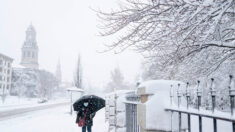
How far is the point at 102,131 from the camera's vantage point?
31.7ft

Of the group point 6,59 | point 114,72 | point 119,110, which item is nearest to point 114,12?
point 119,110

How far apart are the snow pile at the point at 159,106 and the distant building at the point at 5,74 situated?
6333 centimetres

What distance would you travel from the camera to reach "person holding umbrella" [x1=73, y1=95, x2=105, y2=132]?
7082 millimetres

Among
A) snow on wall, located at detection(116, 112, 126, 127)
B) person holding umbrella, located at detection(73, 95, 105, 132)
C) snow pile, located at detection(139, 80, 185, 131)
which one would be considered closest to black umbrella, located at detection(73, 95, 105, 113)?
person holding umbrella, located at detection(73, 95, 105, 132)

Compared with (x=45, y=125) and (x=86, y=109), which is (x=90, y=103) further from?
(x=45, y=125)

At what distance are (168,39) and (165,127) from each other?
2.25 m

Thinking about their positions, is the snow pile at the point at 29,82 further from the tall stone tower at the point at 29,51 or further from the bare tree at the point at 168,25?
the bare tree at the point at 168,25

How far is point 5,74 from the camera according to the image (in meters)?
62.1

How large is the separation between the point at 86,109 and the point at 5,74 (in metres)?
63.3

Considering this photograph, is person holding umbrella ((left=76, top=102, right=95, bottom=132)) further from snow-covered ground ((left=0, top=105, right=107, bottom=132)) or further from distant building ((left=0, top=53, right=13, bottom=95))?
distant building ((left=0, top=53, right=13, bottom=95))

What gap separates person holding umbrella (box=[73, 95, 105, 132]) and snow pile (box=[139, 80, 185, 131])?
4.78m

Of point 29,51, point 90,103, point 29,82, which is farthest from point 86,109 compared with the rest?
point 29,51

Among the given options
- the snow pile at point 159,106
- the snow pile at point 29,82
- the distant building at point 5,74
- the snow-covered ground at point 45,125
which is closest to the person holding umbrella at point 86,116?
the snow-covered ground at point 45,125

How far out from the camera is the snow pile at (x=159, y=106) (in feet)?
8.53
